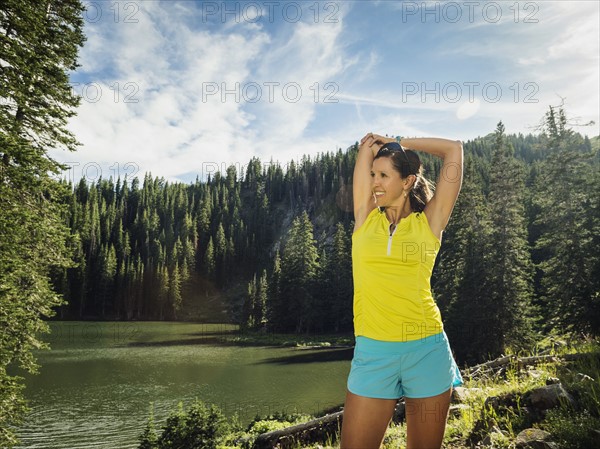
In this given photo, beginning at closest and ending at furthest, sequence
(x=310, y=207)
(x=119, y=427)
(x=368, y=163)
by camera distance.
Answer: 1. (x=368, y=163)
2. (x=119, y=427)
3. (x=310, y=207)

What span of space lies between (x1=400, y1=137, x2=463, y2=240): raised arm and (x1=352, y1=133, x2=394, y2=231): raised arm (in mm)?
434

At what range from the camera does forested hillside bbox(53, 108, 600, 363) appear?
27359 mm

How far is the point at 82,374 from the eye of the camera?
33.9 metres

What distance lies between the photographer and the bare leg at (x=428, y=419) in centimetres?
262

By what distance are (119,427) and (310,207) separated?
13267 centimetres

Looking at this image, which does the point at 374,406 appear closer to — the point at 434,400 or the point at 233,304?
the point at 434,400

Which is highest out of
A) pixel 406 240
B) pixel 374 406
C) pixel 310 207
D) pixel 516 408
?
pixel 310 207

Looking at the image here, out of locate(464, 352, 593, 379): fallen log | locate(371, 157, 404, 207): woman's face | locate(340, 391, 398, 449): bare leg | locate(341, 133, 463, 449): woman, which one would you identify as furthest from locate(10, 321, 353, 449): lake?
locate(371, 157, 404, 207): woman's face

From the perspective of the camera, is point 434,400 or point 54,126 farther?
point 54,126

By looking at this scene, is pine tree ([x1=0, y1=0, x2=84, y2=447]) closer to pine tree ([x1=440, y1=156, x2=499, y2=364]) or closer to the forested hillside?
the forested hillside

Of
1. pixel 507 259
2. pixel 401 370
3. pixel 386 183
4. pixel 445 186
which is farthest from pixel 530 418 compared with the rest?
pixel 507 259

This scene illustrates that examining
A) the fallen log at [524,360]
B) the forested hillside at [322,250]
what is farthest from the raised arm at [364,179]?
the forested hillside at [322,250]

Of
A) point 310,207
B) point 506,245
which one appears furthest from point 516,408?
point 310,207

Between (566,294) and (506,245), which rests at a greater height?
(506,245)
